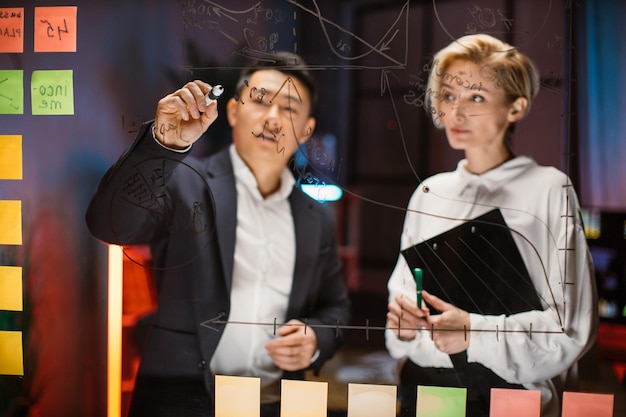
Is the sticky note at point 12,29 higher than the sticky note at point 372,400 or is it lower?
higher

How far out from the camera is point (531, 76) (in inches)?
70.5

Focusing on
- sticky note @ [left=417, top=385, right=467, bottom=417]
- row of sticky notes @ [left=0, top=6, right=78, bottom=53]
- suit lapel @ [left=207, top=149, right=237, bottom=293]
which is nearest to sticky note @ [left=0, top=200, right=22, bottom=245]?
row of sticky notes @ [left=0, top=6, right=78, bottom=53]

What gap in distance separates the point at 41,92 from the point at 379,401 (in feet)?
5.35

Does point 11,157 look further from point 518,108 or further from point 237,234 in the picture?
point 518,108

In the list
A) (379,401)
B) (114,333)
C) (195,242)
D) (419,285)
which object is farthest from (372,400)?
(114,333)

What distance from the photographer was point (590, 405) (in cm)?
184

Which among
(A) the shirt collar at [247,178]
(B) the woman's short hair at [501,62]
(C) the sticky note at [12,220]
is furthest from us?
(C) the sticky note at [12,220]

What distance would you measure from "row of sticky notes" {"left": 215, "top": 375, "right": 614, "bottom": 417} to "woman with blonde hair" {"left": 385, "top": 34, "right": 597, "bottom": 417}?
43mm

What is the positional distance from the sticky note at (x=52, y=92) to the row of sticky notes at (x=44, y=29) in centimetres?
9

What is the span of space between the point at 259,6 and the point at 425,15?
1.85 ft

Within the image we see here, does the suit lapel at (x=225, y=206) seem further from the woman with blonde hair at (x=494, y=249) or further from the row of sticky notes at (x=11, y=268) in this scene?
the row of sticky notes at (x=11, y=268)

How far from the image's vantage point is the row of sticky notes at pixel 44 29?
1932 mm

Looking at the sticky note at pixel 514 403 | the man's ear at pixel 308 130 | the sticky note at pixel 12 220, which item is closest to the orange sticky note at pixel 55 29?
the sticky note at pixel 12 220

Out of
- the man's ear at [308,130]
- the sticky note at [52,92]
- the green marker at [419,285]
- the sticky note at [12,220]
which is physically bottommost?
the green marker at [419,285]
